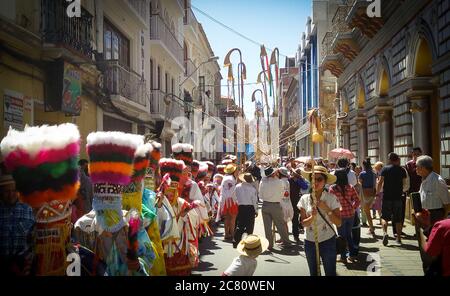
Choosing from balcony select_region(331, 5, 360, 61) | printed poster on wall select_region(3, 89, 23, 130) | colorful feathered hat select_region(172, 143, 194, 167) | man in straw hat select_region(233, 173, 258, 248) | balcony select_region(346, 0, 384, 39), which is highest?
balcony select_region(331, 5, 360, 61)

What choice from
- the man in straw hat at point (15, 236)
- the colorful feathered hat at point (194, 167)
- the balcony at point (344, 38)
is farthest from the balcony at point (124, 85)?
the man in straw hat at point (15, 236)

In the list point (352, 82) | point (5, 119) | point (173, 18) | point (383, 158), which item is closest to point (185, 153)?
point (5, 119)

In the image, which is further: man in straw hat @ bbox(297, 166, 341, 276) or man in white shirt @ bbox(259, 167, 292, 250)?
man in white shirt @ bbox(259, 167, 292, 250)

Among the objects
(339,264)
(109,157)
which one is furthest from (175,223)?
(339,264)

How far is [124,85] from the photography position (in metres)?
12.7

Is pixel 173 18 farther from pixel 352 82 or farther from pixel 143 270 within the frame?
pixel 143 270

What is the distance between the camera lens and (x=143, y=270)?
3650 millimetres

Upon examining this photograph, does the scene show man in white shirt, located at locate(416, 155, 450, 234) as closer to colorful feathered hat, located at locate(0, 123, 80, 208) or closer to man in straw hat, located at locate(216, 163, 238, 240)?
man in straw hat, located at locate(216, 163, 238, 240)

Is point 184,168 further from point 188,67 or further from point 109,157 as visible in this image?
point 188,67

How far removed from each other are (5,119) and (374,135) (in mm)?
11156

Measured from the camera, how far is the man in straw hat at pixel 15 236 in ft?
9.73

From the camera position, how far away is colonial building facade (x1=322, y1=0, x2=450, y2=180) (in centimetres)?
873

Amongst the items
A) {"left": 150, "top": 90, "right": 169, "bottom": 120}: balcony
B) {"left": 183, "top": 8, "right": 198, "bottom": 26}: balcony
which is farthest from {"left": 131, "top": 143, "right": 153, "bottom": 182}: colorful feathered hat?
{"left": 183, "top": 8, "right": 198, "bottom": 26}: balcony

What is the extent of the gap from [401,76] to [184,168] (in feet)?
25.3
